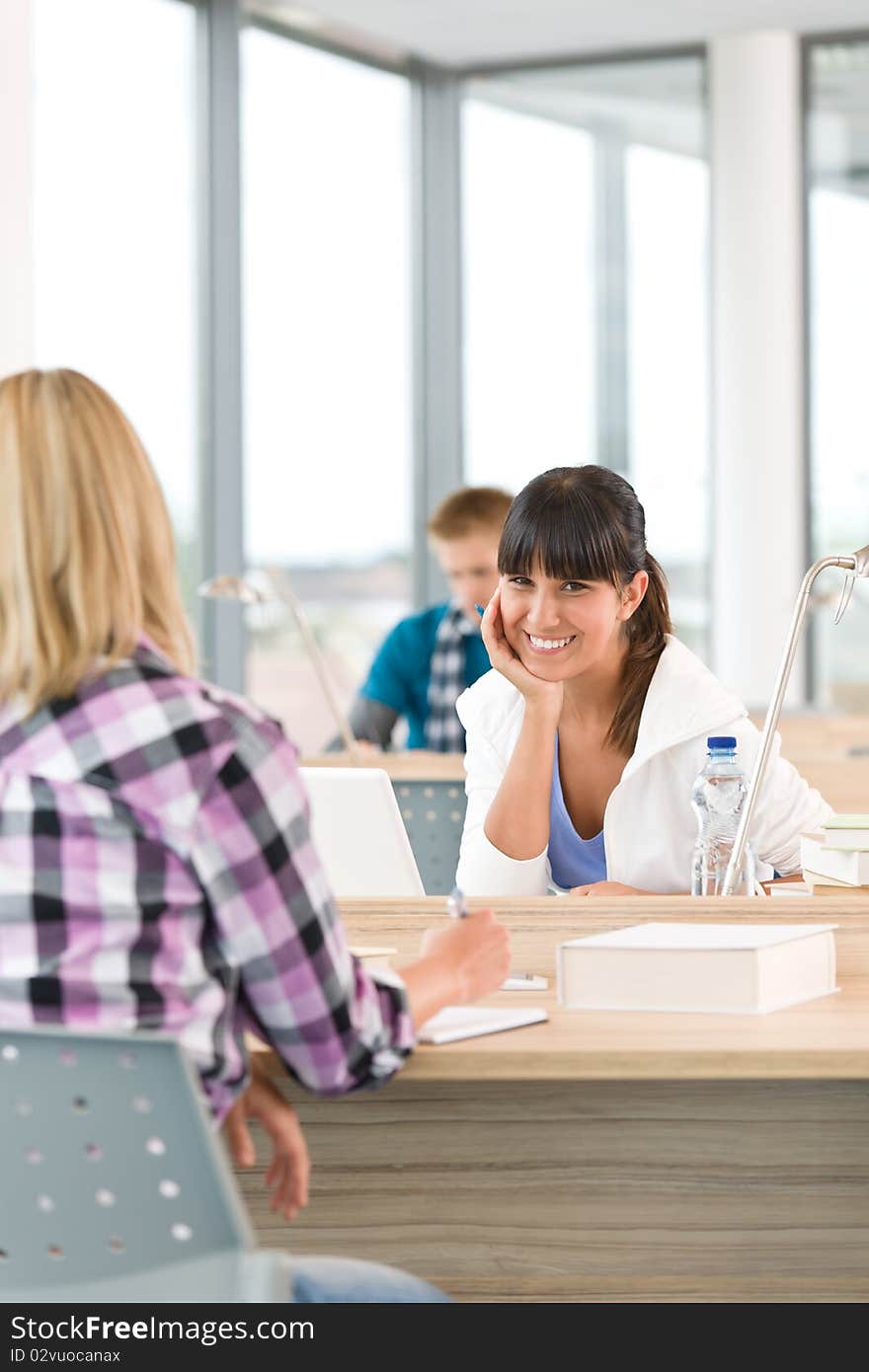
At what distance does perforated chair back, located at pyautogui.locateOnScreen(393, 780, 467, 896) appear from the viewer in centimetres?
340

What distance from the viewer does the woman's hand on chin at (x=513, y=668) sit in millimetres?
2268

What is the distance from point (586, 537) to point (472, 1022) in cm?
86

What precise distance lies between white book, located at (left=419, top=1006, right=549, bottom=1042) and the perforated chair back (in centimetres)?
Result: 175

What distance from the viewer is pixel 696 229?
6.34m

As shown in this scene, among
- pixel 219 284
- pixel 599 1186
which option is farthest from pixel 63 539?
pixel 219 284

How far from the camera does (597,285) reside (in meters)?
6.35

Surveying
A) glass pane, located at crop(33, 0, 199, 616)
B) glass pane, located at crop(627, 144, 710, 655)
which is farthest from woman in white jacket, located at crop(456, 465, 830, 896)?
glass pane, located at crop(627, 144, 710, 655)

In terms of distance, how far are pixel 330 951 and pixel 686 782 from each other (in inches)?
40.2

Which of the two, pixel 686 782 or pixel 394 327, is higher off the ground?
pixel 394 327

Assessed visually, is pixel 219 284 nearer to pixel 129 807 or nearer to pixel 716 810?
pixel 716 810

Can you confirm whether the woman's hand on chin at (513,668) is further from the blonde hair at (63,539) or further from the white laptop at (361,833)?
the blonde hair at (63,539)

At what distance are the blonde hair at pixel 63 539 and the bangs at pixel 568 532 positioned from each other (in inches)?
40.2
